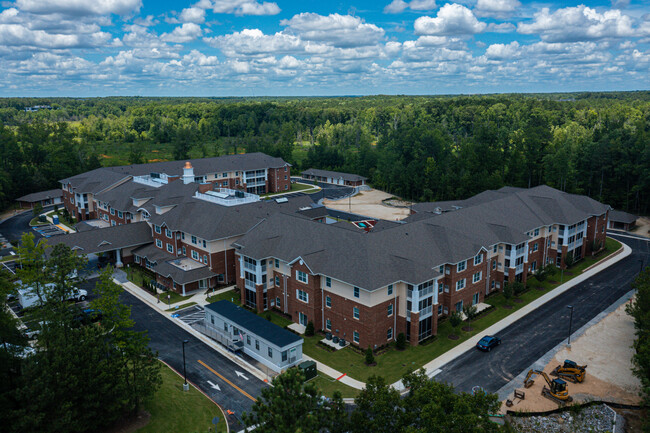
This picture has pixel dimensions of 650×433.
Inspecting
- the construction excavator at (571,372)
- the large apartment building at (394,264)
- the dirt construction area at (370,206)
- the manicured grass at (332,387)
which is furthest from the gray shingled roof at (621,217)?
the manicured grass at (332,387)

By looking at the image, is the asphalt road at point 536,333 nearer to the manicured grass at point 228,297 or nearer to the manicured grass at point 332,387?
the manicured grass at point 332,387

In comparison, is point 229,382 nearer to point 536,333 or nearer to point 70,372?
point 70,372

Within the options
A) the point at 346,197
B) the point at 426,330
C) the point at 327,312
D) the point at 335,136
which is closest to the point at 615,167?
the point at 346,197

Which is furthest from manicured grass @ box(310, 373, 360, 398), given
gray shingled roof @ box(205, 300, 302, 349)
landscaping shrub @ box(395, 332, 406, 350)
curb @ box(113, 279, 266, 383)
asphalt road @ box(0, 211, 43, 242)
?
asphalt road @ box(0, 211, 43, 242)

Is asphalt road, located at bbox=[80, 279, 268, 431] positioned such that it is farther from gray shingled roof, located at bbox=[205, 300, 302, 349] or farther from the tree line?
the tree line

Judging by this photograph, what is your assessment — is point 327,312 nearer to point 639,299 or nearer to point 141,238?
point 639,299
